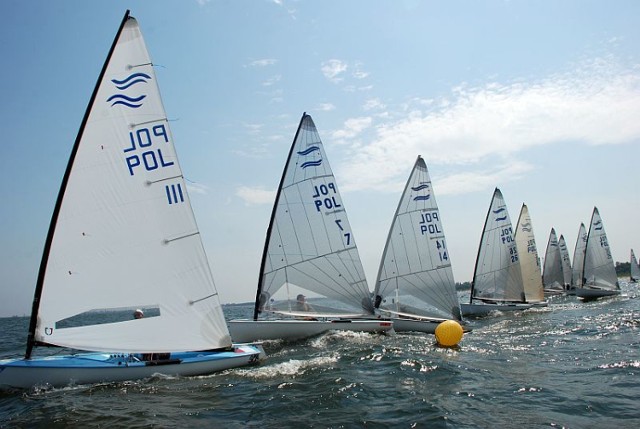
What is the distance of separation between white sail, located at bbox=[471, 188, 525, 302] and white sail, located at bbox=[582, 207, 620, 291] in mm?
16563

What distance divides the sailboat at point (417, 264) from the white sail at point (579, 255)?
2789cm

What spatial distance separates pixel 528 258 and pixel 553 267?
63.9 ft

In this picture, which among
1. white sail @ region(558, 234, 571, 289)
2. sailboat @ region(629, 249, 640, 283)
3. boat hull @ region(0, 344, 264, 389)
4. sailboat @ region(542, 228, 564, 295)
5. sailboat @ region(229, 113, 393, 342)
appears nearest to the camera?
boat hull @ region(0, 344, 264, 389)

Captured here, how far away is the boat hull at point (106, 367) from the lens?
9.48 metres

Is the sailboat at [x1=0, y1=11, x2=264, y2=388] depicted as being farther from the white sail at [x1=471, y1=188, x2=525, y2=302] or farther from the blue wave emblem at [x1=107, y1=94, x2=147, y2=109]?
the white sail at [x1=471, y1=188, x2=525, y2=302]

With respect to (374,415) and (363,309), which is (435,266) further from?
(374,415)

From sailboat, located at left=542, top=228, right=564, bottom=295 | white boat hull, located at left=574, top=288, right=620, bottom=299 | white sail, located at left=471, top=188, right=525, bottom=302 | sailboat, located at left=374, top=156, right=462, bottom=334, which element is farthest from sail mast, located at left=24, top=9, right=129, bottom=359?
sailboat, located at left=542, top=228, right=564, bottom=295

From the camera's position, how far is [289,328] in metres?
15.4

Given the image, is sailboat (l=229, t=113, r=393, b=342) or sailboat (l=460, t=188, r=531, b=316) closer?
sailboat (l=229, t=113, r=393, b=342)

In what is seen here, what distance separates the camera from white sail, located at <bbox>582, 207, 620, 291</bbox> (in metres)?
40.4

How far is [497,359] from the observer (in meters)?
12.5

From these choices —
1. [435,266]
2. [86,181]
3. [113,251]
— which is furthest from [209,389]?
[435,266]

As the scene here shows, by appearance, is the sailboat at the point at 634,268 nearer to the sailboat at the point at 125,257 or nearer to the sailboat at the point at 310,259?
the sailboat at the point at 310,259

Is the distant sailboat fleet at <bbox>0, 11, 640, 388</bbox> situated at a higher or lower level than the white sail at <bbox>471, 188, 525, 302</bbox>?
higher
